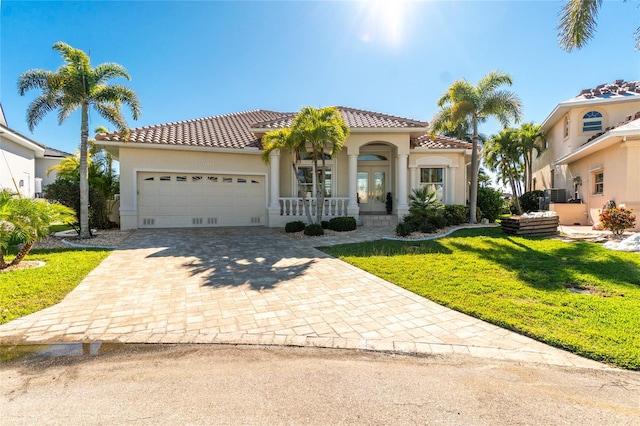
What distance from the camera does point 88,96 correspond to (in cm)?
1027

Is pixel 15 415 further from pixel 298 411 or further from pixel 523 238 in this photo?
pixel 523 238

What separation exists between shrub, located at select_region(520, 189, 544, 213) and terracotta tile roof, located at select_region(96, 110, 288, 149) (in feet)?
62.3

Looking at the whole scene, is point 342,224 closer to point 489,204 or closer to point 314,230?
point 314,230

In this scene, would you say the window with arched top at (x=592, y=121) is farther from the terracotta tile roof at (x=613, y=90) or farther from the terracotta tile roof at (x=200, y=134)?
the terracotta tile roof at (x=200, y=134)

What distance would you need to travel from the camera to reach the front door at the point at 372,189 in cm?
1634

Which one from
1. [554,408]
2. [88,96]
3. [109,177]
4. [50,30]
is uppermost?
[50,30]

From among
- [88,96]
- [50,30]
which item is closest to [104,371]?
[88,96]

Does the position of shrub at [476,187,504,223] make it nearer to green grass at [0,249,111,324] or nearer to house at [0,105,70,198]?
green grass at [0,249,111,324]

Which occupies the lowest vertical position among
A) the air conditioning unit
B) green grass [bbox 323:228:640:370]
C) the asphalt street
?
the asphalt street

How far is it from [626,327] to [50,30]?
16.5m

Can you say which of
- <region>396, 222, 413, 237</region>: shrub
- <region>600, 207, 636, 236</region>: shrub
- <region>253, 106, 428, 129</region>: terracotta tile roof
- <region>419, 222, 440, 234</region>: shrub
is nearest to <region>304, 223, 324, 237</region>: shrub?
<region>396, 222, 413, 237</region>: shrub

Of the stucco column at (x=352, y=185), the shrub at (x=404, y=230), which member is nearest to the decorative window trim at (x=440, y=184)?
the stucco column at (x=352, y=185)

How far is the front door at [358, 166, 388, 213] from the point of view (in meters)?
16.3

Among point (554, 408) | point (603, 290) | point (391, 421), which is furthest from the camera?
point (603, 290)
